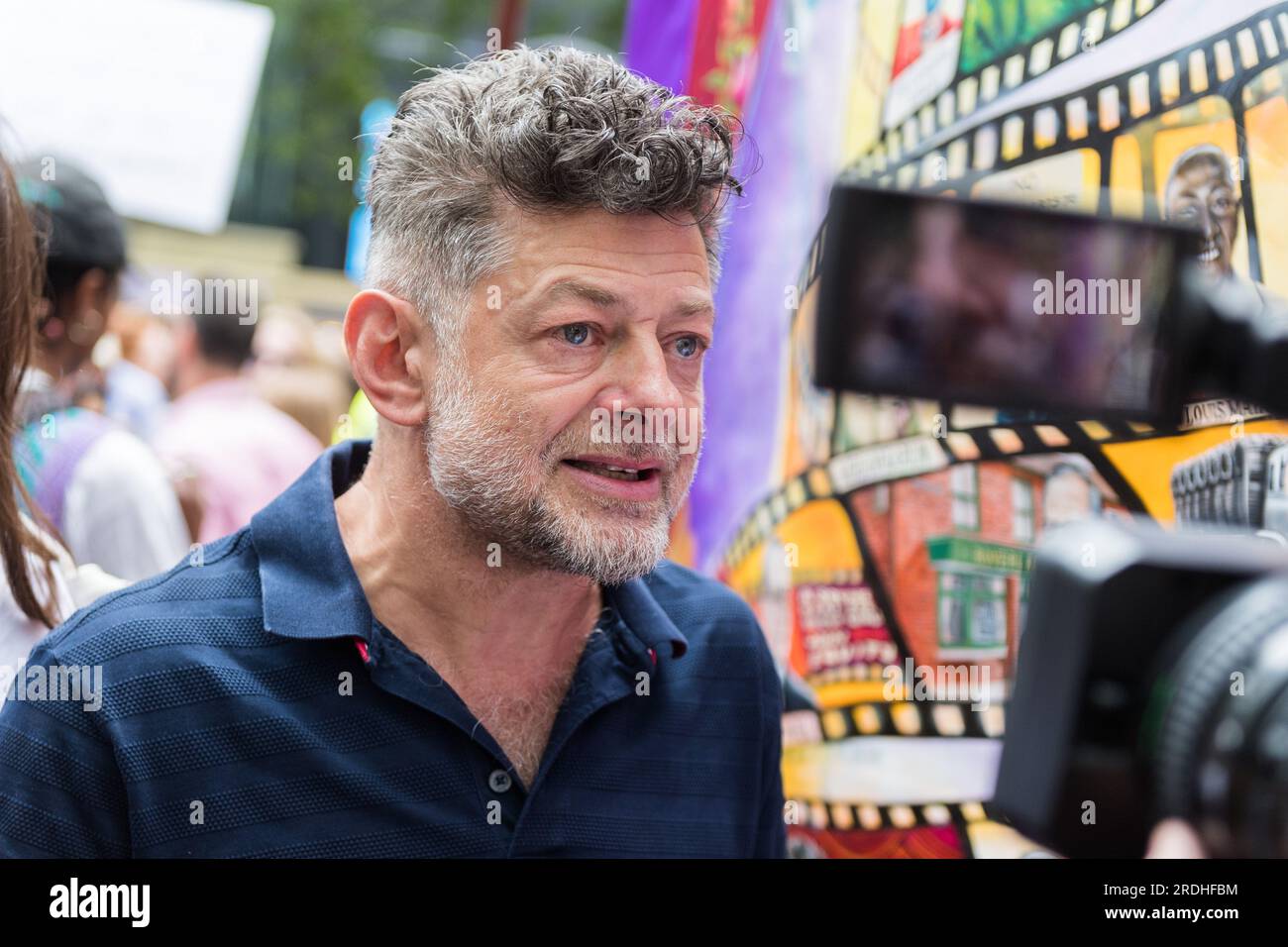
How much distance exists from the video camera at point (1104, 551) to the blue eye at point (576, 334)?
2.61 ft

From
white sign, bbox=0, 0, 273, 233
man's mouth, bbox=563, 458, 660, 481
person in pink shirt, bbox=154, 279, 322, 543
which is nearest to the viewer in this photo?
man's mouth, bbox=563, 458, 660, 481

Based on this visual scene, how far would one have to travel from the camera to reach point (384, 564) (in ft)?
6.13

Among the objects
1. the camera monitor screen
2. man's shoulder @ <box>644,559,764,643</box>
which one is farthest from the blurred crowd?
the camera monitor screen

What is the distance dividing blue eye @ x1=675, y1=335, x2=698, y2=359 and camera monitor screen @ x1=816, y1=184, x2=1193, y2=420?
2.70 ft

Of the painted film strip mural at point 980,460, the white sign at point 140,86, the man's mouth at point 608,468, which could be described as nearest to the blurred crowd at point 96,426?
the white sign at point 140,86

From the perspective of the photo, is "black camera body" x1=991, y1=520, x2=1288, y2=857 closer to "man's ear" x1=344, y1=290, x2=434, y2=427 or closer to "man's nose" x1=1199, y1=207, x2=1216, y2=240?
"man's nose" x1=1199, y1=207, x2=1216, y2=240

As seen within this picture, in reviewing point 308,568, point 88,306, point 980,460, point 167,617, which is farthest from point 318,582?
point 88,306

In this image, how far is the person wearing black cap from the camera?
2717mm

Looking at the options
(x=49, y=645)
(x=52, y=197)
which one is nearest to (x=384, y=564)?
(x=49, y=645)

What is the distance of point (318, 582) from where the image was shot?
5.92ft

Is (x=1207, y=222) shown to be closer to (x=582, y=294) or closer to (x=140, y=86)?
(x=582, y=294)

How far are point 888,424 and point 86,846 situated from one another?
133 centimetres

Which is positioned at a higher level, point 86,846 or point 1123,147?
point 1123,147
